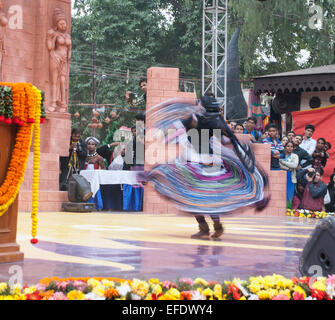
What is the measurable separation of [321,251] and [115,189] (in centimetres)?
980

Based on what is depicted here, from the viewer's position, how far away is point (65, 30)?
16.2m

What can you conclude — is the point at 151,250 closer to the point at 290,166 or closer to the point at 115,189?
the point at 115,189

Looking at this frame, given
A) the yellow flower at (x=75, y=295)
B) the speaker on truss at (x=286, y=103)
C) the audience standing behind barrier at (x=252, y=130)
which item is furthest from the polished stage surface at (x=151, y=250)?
the speaker on truss at (x=286, y=103)

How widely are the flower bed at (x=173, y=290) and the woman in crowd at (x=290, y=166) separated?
32.0 ft

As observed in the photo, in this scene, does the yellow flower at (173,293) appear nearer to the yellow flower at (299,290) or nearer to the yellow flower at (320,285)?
the yellow flower at (299,290)

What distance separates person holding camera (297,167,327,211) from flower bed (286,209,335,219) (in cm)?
16

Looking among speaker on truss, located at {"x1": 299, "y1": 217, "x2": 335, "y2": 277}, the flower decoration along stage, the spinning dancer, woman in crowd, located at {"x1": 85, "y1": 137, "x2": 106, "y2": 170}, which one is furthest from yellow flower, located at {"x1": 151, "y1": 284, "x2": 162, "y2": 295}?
woman in crowd, located at {"x1": 85, "y1": 137, "x2": 106, "y2": 170}

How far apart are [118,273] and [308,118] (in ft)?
40.9

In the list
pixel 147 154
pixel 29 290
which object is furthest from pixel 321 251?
pixel 147 154

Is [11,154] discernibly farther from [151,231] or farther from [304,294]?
[151,231]

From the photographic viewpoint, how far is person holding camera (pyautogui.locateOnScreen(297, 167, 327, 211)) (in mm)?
13227

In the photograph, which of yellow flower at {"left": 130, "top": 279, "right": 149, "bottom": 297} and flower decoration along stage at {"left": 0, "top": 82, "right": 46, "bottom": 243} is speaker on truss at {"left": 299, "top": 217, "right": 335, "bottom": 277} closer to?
yellow flower at {"left": 130, "top": 279, "right": 149, "bottom": 297}

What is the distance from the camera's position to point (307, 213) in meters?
13.4

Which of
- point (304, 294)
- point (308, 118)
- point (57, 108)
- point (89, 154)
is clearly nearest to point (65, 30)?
point (57, 108)
